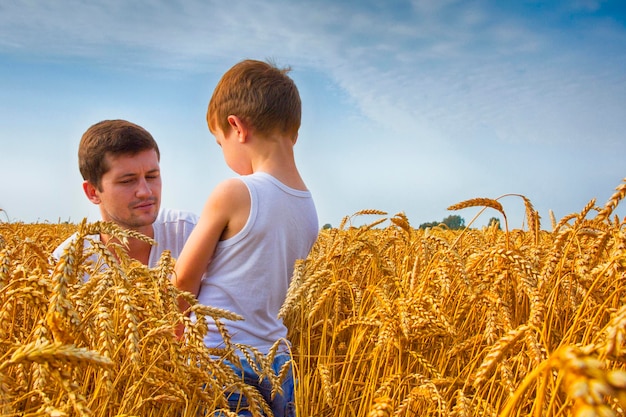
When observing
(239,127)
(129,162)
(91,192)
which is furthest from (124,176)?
(239,127)

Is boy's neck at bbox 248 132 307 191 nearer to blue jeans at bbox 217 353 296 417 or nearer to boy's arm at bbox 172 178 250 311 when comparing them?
boy's arm at bbox 172 178 250 311

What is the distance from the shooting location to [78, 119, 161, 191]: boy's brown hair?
9.33 feet

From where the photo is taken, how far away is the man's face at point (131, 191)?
2758 mm

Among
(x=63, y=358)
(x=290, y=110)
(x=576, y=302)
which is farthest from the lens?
(x=290, y=110)

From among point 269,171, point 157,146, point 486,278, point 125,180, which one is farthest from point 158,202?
point 486,278

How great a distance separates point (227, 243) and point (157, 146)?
1410 mm

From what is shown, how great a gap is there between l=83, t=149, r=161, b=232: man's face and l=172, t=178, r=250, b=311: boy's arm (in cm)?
86

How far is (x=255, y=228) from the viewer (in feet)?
6.56

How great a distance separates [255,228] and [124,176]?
3.73ft

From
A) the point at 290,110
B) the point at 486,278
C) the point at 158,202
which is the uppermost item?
the point at 290,110

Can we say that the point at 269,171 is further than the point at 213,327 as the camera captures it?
Yes

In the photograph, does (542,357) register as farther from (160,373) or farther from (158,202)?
(158,202)

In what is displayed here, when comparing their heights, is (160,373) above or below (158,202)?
below

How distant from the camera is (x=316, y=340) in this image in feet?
7.97
